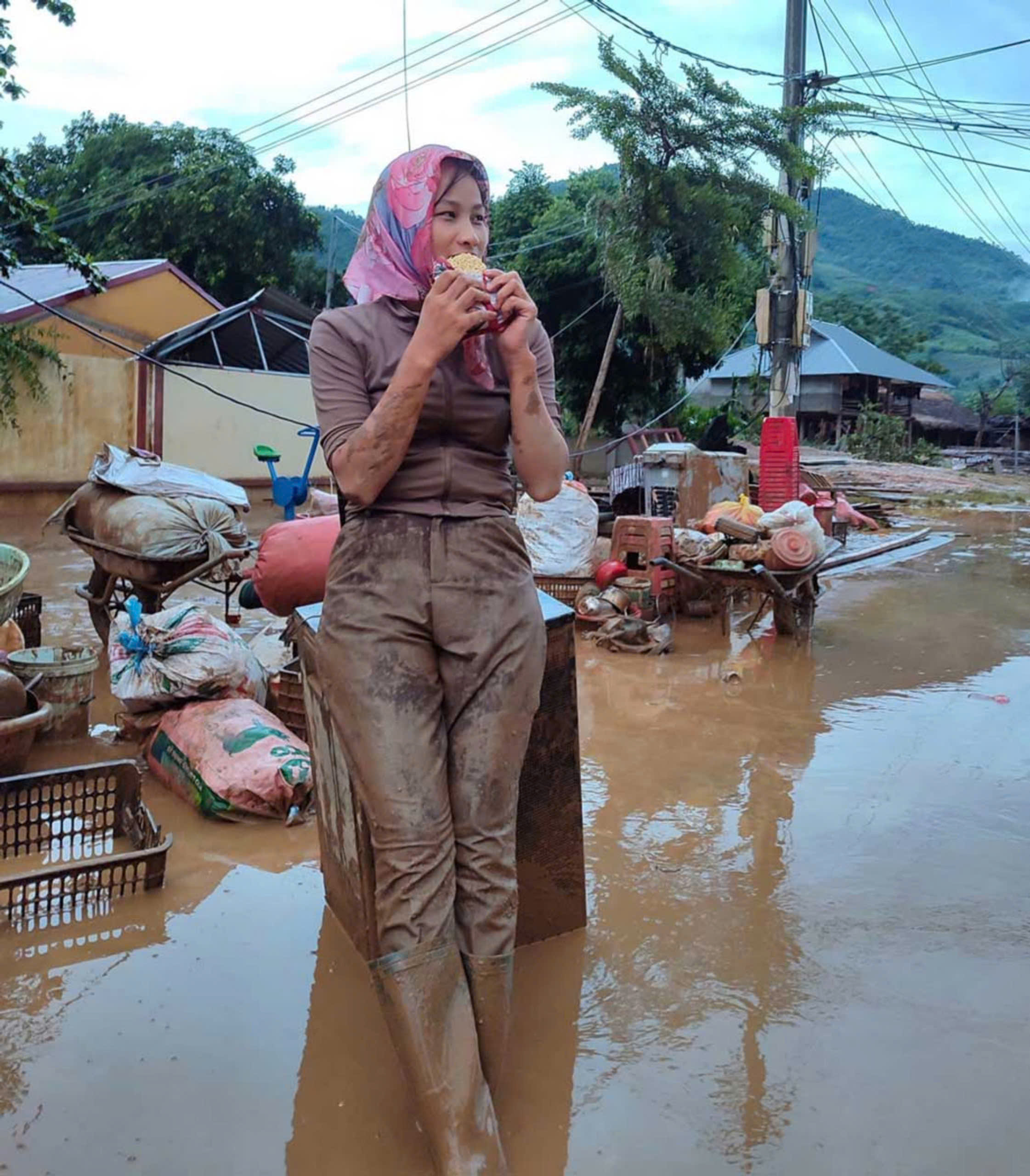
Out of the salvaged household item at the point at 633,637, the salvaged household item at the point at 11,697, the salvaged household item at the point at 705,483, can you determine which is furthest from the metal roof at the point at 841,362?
the salvaged household item at the point at 11,697

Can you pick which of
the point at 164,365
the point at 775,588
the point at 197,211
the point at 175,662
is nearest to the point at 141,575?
the point at 175,662

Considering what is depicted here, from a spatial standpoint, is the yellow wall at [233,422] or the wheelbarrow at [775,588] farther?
the yellow wall at [233,422]

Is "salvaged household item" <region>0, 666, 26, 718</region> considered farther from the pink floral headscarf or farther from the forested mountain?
the forested mountain

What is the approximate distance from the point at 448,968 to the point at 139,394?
12.8 meters

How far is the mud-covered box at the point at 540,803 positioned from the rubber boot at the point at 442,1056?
0.70 meters

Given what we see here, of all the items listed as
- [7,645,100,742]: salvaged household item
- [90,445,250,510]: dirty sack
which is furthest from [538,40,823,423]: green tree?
[7,645,100,742]: salvaged household item

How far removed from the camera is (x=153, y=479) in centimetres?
564

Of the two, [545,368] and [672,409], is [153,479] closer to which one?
[545,368]

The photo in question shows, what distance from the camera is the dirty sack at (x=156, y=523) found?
17.4 feet

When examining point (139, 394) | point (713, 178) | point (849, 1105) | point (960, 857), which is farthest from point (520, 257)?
point (849, 1105)

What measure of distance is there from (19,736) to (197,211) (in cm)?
1787

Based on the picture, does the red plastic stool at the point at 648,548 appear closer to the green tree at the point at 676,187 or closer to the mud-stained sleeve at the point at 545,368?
the mud-stained sleeve at the point at 545,368

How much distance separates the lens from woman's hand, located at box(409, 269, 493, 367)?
1.76m

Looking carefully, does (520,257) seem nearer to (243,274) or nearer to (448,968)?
(243,274)
